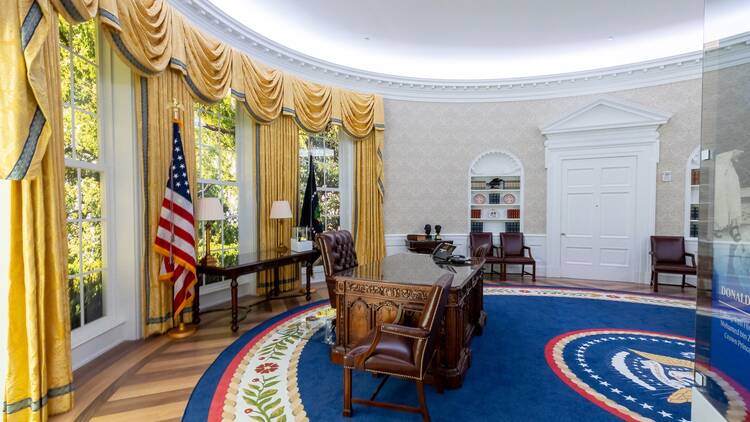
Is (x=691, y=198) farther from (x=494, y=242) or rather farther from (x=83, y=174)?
(x=83, y=174)

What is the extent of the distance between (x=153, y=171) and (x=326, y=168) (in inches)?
120

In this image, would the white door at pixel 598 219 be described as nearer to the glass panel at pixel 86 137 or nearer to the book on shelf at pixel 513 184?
the book on shelf at pixel 513 184

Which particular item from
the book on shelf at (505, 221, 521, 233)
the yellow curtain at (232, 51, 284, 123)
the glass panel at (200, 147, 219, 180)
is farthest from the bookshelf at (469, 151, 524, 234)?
the glass panel at (200, 147, 219, 180)

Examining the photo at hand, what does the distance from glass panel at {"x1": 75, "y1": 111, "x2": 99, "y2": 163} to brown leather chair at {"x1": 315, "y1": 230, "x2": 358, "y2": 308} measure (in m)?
2.22

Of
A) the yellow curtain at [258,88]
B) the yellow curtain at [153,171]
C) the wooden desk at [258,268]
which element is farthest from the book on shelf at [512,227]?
the yellow curtain at [153,171]

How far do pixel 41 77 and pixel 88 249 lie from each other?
1708 millimetres

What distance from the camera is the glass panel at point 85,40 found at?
3.00 meters

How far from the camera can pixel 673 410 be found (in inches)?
87.5

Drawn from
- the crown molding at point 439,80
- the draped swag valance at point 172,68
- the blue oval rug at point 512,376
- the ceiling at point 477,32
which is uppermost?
the ceiling at point 477,32

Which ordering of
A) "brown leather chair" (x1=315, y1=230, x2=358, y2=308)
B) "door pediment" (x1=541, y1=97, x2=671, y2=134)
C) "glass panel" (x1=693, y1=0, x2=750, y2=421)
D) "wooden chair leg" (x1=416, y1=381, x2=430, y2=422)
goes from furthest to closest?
"door pediment" (x1=541, y1=97, x2=671, y2=134) < "brown leather chair" (x1=315, y1=230, x2=358, y2=308) < "wooden chair leg" (x1=416, y1=381, x2=430, y2=422) < "glass panel" (x1=693, y1=0, x2=750, y2=421)

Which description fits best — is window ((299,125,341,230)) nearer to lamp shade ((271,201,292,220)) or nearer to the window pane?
lamp shade ((271,201,292,220))

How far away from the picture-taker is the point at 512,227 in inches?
261

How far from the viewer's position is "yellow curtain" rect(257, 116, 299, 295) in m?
4.92

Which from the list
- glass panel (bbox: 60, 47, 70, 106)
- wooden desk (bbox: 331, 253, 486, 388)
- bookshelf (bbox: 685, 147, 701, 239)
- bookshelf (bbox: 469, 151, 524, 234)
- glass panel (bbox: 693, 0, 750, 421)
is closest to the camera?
glass panel (bbox: 693, 0, 750, 421)
